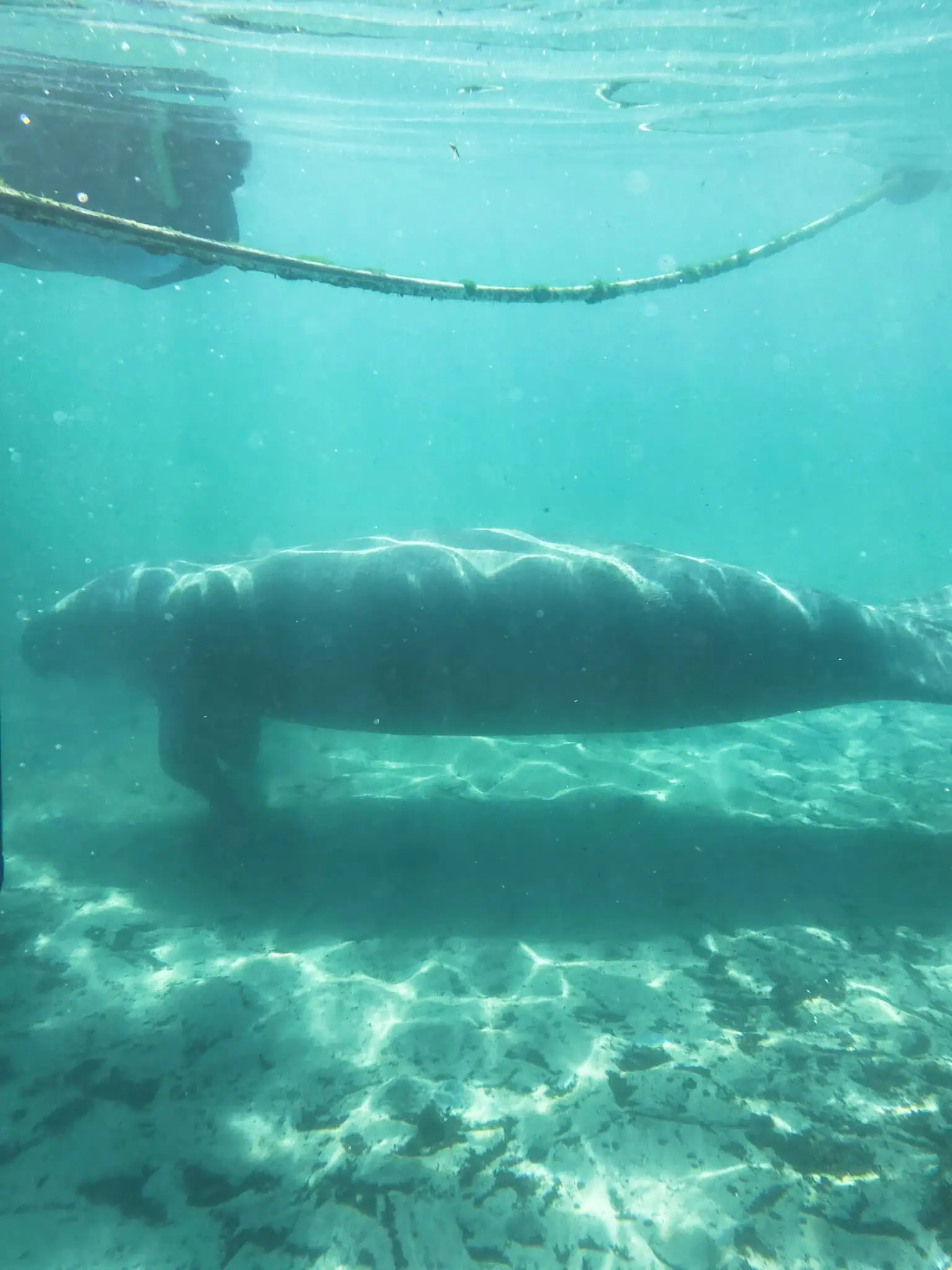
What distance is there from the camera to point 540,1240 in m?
3.18

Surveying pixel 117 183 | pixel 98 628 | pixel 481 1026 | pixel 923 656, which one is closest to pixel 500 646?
pixel 481 1026

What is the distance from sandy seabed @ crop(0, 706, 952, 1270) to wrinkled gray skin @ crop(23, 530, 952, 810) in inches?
51.3

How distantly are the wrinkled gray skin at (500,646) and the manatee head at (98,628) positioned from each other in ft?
1.36

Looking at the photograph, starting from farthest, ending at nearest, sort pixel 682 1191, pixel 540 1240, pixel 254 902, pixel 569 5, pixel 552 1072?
1. pixel 569 5
2. pixel 254 902
3. pixel 552 1072
4. pixel 682 1191
5. pixel 540 1240

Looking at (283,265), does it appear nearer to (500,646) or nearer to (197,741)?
(500,646)

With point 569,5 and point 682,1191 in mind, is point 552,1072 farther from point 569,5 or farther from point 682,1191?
point 569,5

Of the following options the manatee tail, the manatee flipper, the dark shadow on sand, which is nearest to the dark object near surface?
the manatee flipper

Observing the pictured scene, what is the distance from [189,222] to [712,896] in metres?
10.9

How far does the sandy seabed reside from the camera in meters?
3.25

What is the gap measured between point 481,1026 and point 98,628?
6543 mm

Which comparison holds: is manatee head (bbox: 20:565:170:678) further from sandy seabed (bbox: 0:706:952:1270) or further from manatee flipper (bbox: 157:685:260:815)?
sandy seabed (bbox: 0:706:952:1270)

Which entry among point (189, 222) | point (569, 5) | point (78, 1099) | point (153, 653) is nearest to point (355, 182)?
point (569, 5)

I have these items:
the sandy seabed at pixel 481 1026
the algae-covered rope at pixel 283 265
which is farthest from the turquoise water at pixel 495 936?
the algae-covered rope at pixel 283 265

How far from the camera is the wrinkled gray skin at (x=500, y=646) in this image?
6.60m
